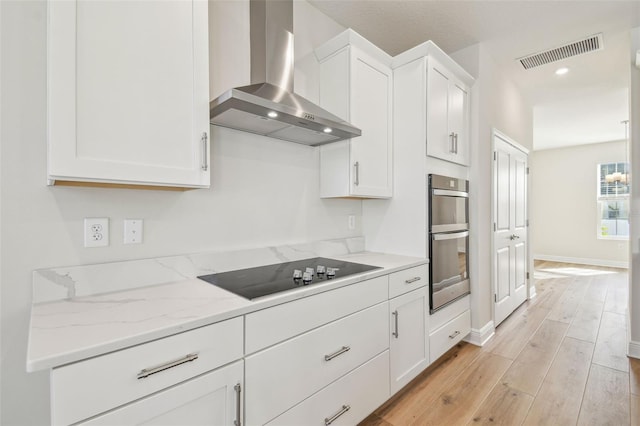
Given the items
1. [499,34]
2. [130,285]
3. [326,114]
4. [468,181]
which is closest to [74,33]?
[130,285]

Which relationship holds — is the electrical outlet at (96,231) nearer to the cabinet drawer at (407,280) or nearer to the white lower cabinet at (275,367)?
the white lower cabinet at (275,367)

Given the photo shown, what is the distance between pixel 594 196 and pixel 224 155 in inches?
320

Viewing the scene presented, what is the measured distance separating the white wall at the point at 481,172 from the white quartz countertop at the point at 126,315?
1.84 meters

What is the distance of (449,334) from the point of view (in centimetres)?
242

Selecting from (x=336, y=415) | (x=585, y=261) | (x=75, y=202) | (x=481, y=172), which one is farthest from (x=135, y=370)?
(x=585, y=261)

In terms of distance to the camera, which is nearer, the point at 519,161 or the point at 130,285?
the point at 130,285

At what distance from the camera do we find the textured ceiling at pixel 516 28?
227 cm

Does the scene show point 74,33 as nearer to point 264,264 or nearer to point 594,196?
point 264,264

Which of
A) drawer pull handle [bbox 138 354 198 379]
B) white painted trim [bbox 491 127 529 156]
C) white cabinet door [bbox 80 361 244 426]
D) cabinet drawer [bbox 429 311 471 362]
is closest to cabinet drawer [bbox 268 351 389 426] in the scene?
white cabinet door [bbox 80 361 244 426]

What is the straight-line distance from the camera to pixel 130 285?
135 cm

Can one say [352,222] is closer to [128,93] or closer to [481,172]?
[481,172]

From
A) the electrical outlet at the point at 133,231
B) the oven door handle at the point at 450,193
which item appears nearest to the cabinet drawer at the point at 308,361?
the electrical outlet at the point at 133,231

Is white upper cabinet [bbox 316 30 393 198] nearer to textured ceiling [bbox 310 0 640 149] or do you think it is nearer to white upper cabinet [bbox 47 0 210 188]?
textured ceiling [bbox 310 0 640 149]

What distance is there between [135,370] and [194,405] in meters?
0.25
